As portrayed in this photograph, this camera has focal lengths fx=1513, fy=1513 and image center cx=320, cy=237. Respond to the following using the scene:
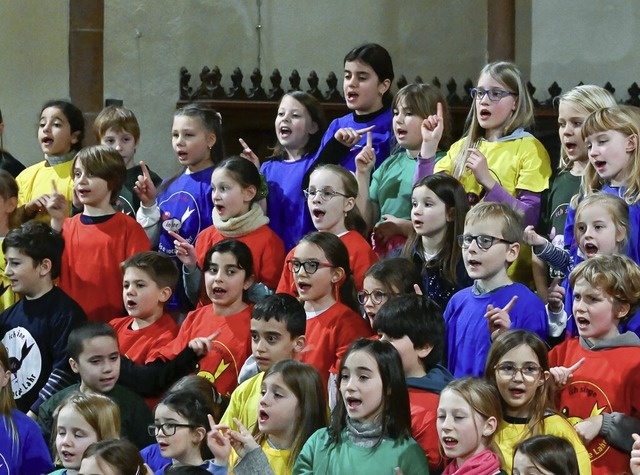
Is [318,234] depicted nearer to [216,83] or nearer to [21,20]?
[216,83]

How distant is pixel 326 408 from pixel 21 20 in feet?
19.5

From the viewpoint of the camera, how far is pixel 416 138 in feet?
21.1

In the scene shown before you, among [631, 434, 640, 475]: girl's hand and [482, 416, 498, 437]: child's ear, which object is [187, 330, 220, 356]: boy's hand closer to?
[482, 416, 498, 437]: child's ear

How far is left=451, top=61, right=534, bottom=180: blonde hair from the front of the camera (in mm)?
6242

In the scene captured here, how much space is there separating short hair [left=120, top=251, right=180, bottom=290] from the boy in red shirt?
182 centimetres

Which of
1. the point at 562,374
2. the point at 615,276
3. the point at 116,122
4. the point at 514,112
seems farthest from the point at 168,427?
the point at 116,122

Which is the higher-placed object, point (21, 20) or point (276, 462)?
point (21, 20)

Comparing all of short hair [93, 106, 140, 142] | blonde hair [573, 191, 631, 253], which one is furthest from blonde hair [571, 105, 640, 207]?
short hair [93, 106, 140, 142]

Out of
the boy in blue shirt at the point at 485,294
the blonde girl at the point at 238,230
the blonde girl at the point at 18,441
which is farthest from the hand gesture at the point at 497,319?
the blonde girl at the point at 18,441

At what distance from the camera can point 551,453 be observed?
4422 millimetres

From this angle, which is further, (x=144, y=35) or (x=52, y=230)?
(x=144, y=35)

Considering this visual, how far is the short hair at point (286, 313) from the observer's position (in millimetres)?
5441

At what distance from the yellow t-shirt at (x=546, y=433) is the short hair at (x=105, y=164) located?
97.9 inches

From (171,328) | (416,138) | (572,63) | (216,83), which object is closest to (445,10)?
(572,63)
